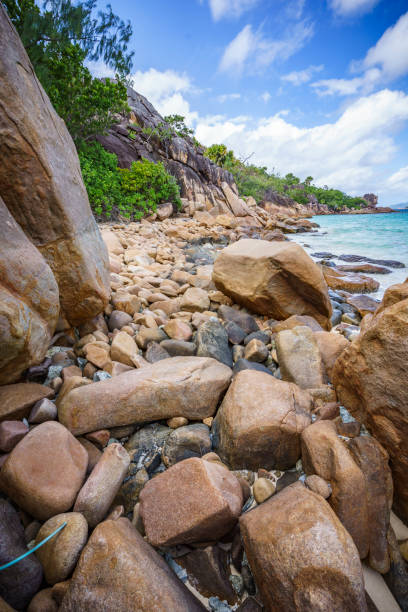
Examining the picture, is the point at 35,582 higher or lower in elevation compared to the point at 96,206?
lower

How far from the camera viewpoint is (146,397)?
176cm

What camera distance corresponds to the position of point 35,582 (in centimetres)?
108

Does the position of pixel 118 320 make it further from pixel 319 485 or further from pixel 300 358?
pixel 319 485

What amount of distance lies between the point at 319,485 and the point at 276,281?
220cm

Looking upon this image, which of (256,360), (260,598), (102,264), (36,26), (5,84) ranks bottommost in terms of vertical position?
(260,598)

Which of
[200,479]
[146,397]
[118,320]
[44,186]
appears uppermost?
[44,186]

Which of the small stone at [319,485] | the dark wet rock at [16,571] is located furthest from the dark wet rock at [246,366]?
the dark wet rock at [16,571]

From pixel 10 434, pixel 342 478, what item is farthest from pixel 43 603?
pixel 342 478

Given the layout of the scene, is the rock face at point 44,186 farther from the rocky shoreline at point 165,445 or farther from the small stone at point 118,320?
the small stone at point 118,320

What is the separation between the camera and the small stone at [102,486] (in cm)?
126

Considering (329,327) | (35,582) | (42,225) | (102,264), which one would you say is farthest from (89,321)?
(329,327)

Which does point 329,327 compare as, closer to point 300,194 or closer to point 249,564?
point 249,564

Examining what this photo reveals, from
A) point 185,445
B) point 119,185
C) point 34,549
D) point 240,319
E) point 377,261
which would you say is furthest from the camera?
point 119,185

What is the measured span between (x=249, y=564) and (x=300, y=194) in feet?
195
